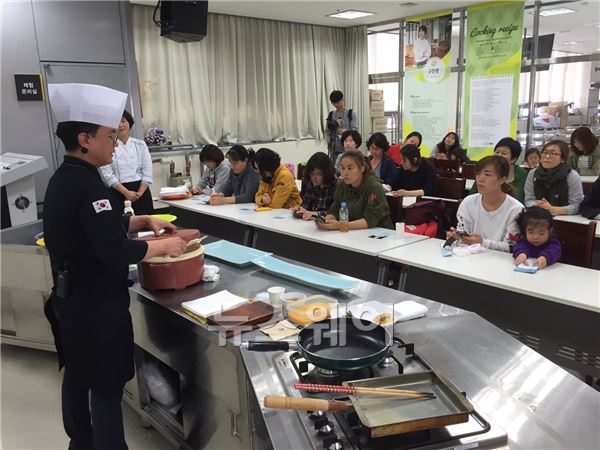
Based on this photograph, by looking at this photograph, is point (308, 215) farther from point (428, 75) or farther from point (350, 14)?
point (428, 75)

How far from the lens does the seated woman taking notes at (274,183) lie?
148 inches

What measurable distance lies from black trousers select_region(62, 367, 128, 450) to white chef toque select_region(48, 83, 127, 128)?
88cm

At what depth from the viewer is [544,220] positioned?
2270 millimetres

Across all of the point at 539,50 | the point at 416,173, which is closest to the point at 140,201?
the point at 416,173

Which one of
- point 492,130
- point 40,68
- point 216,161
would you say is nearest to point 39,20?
point 40,68

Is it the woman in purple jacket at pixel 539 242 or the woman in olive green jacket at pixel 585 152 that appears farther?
the woman in olive green jacket at pixel 585 152

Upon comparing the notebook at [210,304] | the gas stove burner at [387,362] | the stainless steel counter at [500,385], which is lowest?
the stainless steel counter at [500,385]

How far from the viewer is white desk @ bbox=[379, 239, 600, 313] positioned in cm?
191

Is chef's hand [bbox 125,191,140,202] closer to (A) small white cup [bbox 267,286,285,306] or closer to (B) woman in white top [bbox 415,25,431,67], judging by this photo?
(A) small white cup [bbox 267,286,285,306]

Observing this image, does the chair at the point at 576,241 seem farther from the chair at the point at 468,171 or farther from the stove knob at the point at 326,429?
the chair at the point at 468,171

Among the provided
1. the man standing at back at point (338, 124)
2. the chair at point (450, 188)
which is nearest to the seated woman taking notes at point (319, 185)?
the chair at point (450, 188)

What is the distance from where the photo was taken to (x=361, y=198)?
10.3 feet

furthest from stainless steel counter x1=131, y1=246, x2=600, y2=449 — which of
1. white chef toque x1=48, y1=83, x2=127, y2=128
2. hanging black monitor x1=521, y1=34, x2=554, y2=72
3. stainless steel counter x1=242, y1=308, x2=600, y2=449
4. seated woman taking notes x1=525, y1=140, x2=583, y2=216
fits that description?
hanging black monitor x1=521, y1=34, x2=554, y2=72

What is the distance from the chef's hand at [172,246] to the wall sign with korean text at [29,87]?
327 centimetres
